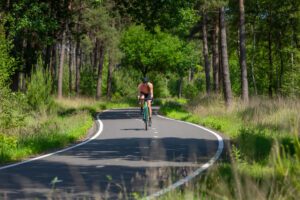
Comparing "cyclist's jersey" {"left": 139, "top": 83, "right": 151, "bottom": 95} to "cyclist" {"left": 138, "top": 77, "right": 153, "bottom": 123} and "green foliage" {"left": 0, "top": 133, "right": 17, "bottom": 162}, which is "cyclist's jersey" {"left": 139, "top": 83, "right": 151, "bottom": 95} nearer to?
"cyclist" {"left": 138, "top": 77, "right": 153, "bottom": 123}

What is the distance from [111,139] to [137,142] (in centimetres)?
140

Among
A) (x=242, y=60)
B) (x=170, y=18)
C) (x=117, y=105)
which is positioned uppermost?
(x=170, y=18)

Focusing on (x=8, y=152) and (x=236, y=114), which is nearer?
(x=8, y=152)

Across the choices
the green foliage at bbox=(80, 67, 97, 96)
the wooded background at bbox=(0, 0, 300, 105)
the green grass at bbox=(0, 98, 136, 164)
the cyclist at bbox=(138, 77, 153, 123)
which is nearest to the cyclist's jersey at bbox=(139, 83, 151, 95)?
the cyclist at bbox=(138, 77, 153, 123)

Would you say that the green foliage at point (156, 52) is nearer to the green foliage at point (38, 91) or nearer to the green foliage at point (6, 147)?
the green foliage at point (38, 91)

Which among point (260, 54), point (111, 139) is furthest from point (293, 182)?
point (260, 54)

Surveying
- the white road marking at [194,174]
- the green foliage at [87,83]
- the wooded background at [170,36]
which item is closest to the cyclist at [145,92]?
the wooded background at [170,36]

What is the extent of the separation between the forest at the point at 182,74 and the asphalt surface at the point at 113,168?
804 mm

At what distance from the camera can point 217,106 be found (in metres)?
27.8

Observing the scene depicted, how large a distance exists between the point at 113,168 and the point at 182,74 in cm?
4268

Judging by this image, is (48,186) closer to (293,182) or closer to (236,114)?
(293,182)

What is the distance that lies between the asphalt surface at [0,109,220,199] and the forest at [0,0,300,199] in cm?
80

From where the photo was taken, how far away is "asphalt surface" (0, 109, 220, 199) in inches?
321

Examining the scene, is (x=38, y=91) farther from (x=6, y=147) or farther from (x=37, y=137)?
(x=6, y=147)
